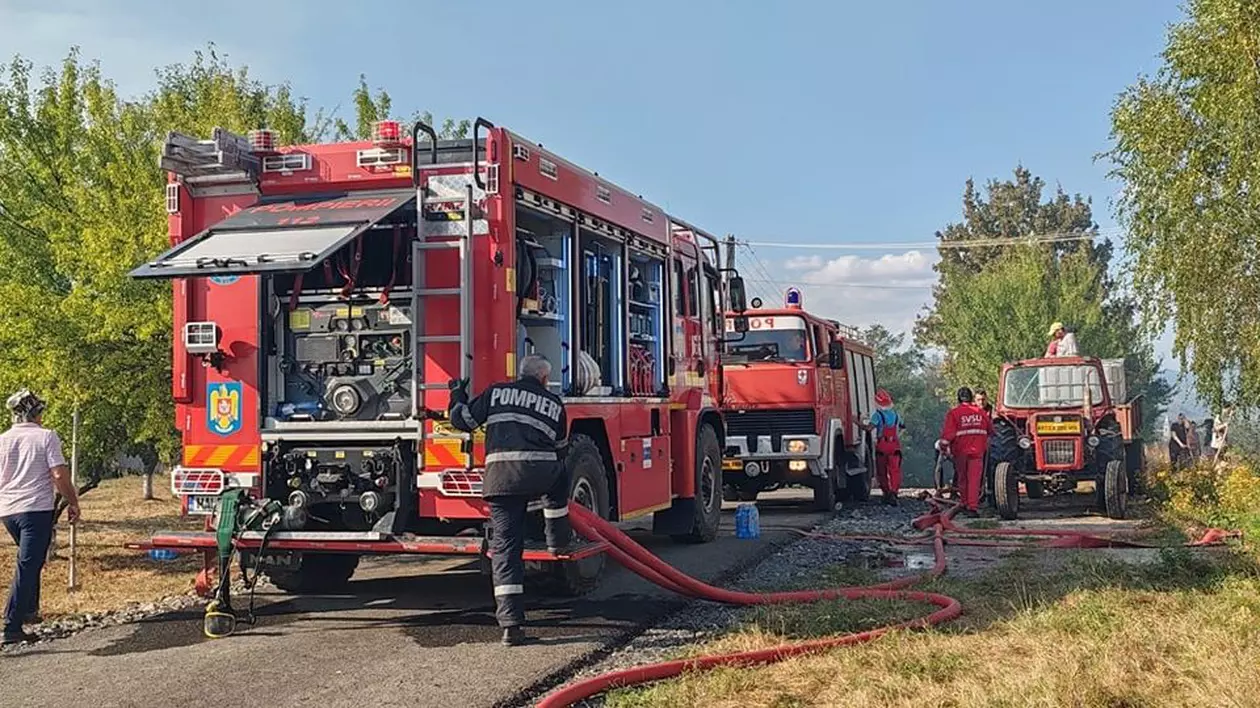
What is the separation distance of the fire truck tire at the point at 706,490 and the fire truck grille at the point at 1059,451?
5.36 metres

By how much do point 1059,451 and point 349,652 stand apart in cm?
1108

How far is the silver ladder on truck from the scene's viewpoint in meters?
7.57

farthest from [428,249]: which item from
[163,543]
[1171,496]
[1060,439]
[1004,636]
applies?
[1171,496]

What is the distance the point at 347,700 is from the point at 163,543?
2600 mm

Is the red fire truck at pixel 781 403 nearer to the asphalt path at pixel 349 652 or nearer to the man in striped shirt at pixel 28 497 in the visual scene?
the asphalt path at pixel 349 652

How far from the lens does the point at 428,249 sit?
25.5 ft

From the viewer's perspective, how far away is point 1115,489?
48.1 feet

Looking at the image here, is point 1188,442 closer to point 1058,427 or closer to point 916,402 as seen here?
point 1058,427

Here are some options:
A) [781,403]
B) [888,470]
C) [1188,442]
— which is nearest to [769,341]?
[781,403]

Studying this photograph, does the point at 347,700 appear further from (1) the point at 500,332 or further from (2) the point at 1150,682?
(2) the point at 1150,682

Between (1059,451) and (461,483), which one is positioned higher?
(461,483)

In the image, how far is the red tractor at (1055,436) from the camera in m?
14.8

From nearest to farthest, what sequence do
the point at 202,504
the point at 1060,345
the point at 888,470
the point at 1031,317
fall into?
the point at 202,504, the point at 1060,345, the point at 888,470, the point at 1031,317

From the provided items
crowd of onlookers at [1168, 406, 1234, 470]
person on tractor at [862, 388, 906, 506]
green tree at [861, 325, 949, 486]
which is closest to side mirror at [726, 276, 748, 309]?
person on tractor at [862, 388, 906, 506]
